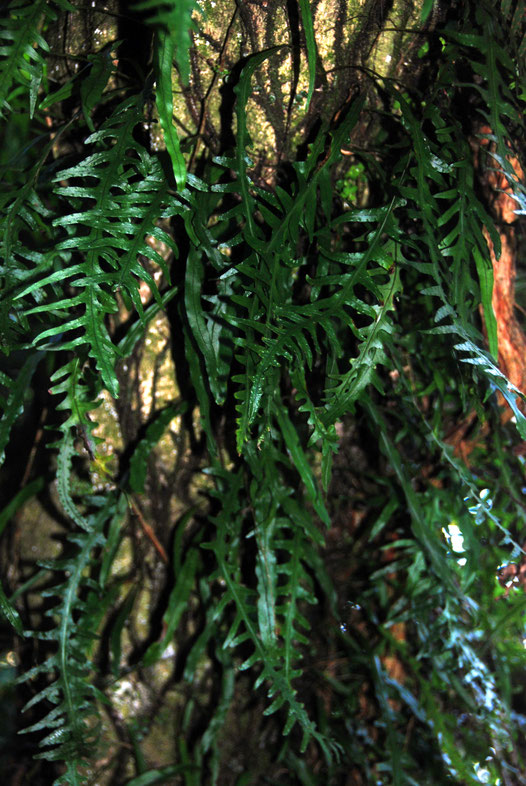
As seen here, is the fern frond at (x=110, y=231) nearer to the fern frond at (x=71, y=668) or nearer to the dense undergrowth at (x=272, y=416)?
the dense undergrowth at (x=272, y=416)

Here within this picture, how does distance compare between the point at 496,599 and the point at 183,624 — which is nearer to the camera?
the point at 183,624

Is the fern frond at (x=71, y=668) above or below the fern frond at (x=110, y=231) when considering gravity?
below

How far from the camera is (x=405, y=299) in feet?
3.44

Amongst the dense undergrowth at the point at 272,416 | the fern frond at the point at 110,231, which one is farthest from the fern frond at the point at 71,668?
the fern frond at the point at 110,231

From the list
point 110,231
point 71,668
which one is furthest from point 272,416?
point 71,668

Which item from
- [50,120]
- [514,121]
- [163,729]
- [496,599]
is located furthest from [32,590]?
[514,121]

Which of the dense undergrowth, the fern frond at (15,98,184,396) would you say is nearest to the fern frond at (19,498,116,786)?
the dense undergrowth

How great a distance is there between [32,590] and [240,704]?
15.5 inches

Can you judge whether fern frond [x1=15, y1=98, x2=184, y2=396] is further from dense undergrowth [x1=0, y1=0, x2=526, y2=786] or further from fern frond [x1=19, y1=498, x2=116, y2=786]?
fern frond [x1=19, y1=498, x2=116, y2=786]

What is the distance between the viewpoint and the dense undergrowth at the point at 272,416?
2.37 ft

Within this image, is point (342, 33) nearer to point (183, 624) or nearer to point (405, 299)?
point (405, 299)

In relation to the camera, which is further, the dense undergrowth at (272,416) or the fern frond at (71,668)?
the fern frond at (71,668)

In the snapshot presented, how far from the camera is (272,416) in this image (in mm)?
880

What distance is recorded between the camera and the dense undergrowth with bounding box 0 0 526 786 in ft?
2.37
